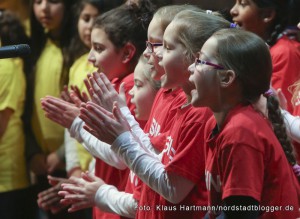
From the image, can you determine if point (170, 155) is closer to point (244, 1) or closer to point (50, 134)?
point (244, 1)

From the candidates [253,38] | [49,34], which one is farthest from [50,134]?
[253,38]

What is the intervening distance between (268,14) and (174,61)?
1.00 meters

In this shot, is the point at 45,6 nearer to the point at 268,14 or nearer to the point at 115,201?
the point at 268,14

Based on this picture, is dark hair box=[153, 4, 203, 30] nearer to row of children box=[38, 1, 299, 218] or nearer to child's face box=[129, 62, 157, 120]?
row of children box=[38, 1, 299, 218]

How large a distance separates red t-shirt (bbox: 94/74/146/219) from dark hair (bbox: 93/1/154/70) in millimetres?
113

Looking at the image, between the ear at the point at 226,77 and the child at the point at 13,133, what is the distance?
210 centimetres

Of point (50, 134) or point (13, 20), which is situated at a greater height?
point (13, 20)

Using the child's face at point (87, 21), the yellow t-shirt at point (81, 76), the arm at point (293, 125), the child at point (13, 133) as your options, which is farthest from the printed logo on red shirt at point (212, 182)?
the child at point (13, 133)

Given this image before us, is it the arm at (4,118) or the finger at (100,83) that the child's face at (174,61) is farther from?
the arm at (4,118)

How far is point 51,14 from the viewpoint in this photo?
4.62m

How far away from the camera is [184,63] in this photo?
2.61m

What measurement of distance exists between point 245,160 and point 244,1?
Answer: 4.53ft

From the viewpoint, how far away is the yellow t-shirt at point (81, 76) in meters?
4.16

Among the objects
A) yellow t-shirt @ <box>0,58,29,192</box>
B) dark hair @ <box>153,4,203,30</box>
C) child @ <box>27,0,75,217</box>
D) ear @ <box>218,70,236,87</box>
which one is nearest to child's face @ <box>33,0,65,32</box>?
child @ <box>27,0,75,217</box>
